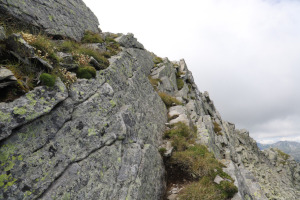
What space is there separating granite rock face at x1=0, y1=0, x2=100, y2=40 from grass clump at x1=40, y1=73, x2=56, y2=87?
7091 millimetres

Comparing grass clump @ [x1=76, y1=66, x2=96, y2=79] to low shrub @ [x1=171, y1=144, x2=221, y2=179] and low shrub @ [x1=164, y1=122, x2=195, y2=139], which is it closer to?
low shrub @ [x1=171, y1=144, x2=221, y2=179]

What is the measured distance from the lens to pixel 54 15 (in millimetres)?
15570

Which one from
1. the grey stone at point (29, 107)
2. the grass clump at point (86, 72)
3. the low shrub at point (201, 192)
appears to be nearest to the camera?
the grey stone at point (29, 107)

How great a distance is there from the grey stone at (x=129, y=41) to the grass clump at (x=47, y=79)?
19.3 metres

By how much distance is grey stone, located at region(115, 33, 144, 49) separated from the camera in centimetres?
2658

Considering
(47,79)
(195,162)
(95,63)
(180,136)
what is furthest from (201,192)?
(95,63)

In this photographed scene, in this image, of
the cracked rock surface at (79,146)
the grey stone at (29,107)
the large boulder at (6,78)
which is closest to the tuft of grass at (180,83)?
the cracked rock surface at (79,146)

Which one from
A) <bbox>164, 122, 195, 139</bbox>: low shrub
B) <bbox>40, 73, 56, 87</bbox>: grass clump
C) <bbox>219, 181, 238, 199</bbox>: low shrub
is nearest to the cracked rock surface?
<bbox>40, 73, 56, 87</bbox>: grass clump

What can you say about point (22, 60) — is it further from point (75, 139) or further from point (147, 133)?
point (147, 133)

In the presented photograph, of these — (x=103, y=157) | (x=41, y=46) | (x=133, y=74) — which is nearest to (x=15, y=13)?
(x=41, y=46)

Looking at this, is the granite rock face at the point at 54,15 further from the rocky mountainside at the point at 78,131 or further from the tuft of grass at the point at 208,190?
the tuft of grass at the point at 208,190

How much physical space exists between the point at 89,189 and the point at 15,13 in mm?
12473

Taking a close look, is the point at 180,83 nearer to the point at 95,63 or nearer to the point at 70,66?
the point at 95,63

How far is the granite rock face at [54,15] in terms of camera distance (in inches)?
477
